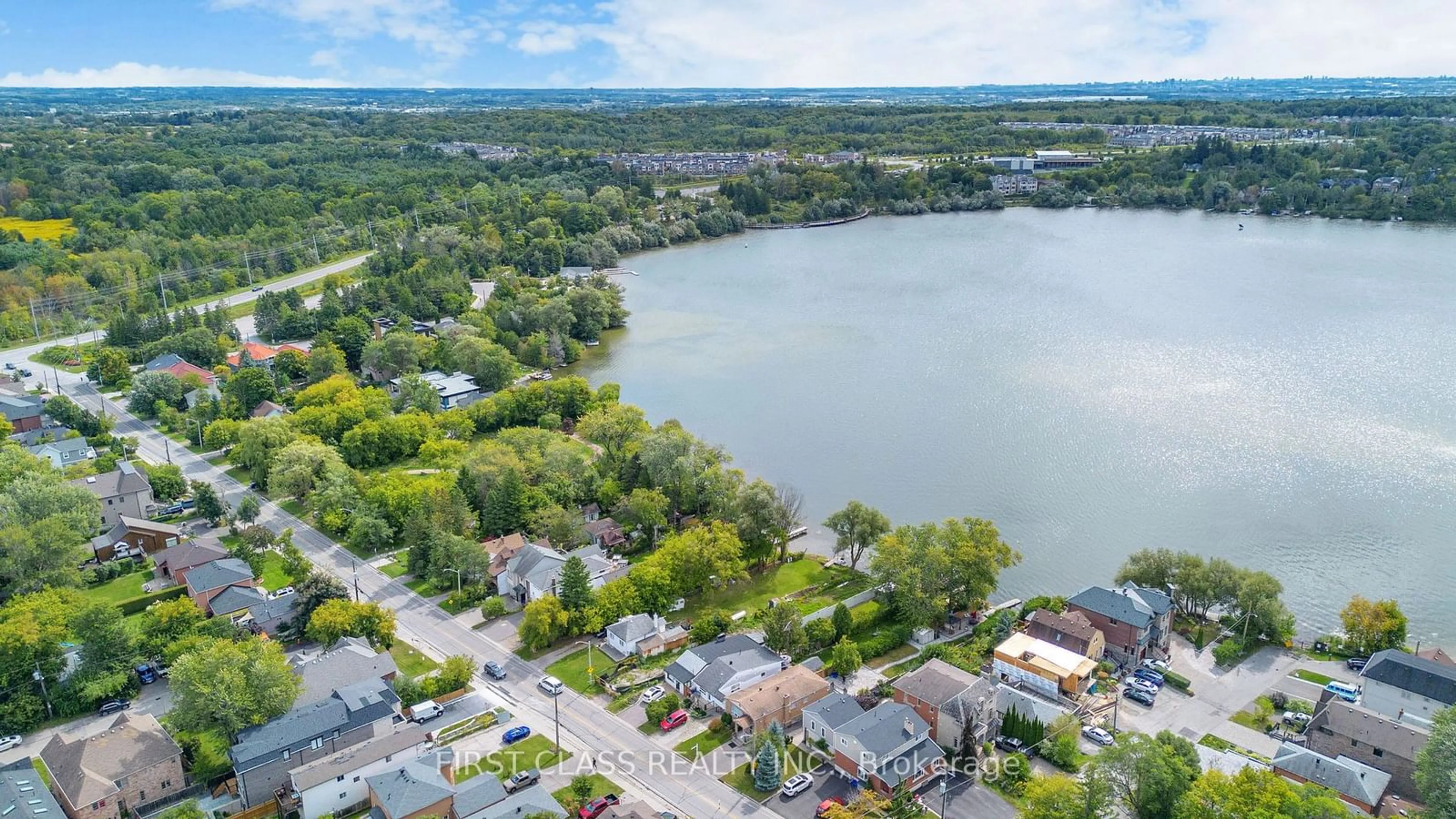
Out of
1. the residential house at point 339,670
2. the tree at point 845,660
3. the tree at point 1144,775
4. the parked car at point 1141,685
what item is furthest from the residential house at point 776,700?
the residential house at point 339,670

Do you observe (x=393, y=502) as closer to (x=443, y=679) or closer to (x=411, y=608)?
(x=411, y=608)

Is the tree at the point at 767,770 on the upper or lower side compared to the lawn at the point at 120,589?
upper

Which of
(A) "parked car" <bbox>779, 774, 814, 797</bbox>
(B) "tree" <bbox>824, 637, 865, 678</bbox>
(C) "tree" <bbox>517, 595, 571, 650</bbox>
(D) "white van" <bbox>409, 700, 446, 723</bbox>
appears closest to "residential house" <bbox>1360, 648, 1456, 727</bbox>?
(B) "tree" <bbox>824, 637, 865, 678</bbox>

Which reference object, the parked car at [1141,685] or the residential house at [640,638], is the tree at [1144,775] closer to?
the parked car at [1141,685]

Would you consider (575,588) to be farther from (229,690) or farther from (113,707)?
(113,707)

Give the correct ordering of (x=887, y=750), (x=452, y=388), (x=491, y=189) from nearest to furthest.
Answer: (x=887, y=750) → (x=452, y=388) → (x=491, y=189)

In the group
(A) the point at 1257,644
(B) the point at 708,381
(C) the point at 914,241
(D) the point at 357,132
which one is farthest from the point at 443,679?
(D) the point at 357,132

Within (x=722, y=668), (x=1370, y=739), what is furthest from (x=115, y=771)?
(x=1370, y=739)
